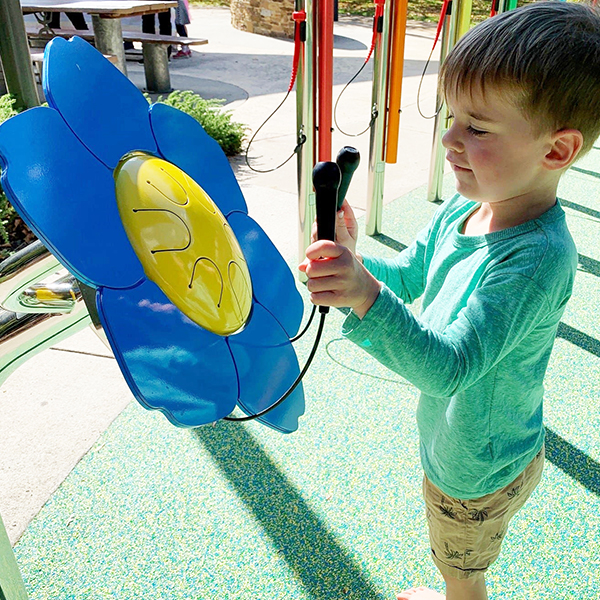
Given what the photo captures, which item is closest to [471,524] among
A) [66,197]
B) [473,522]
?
[473,522]

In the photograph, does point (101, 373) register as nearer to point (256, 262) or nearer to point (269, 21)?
point (256, 262)

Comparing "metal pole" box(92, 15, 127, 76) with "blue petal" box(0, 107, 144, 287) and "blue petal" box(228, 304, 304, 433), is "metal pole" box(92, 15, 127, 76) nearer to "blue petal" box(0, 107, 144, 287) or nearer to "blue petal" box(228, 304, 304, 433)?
"blue petal" box(228, 304, 304, 433)

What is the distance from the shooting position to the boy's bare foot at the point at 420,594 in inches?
59.1

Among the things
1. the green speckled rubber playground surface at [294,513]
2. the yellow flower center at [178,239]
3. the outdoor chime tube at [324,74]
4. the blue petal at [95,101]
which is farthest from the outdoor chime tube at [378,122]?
the yellow flower center at [178,239]

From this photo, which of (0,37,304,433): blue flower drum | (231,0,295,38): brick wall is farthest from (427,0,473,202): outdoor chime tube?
(231,0,295,38): brick wall

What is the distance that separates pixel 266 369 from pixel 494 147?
506mm

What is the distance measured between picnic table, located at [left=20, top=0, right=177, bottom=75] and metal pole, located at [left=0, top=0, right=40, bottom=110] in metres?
2.26

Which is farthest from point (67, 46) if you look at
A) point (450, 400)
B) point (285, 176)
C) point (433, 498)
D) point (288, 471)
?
point (285, 176)

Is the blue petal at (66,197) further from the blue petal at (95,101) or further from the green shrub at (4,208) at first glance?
the green shrub at (4,208)

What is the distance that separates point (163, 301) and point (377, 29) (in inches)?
115

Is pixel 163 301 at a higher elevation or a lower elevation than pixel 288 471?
higher

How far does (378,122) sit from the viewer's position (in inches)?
137

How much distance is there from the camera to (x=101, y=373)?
244cm

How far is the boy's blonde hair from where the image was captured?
92 cm
